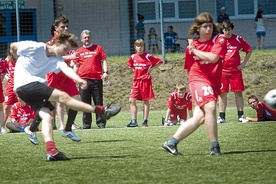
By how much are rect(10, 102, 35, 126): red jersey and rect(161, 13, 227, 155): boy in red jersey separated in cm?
766

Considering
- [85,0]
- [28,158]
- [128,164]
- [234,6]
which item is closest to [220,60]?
[128,164]

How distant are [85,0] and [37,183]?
2317 cm

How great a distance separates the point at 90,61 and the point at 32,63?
7.11 meters

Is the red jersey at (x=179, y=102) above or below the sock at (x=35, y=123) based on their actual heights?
below

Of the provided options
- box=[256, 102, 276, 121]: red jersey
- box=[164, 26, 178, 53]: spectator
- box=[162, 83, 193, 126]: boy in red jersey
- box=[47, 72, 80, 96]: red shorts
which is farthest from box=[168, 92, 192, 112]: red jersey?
box=[164, 26, 178, 53]: spectator

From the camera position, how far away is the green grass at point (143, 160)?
334 inches

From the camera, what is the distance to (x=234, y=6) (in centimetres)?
3459

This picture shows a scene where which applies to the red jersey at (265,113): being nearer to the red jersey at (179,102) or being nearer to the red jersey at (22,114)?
the red jersey at (179,102)

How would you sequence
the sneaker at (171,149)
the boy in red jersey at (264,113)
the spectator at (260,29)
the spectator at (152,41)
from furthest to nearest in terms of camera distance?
the spectator at (260,29) < the spectator at (152,41) < the boy in red jersey at (264,113) < the sneaker at (171,149)

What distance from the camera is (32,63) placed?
10.6 m

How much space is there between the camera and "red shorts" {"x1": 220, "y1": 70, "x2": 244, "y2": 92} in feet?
58.2

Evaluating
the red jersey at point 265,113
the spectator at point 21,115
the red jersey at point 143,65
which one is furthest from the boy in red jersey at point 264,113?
the spectator at point 21,115

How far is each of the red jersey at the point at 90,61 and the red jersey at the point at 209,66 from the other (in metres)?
7.20

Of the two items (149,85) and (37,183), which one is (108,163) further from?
(149,85)
